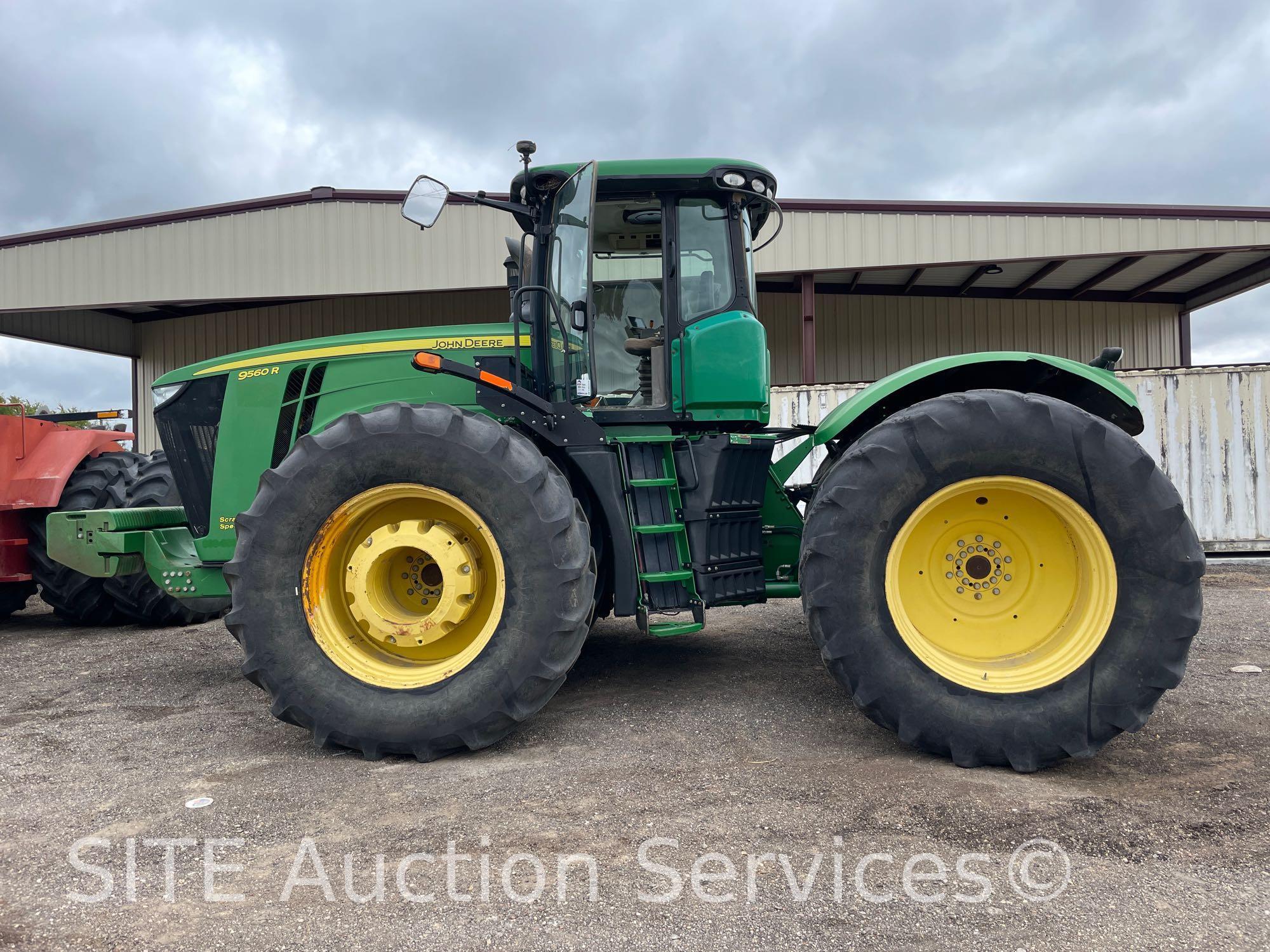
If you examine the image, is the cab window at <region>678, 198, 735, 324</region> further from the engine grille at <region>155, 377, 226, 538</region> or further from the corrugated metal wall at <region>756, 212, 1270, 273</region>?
the corrugated metal wall at <region>756, 212, 1270, 273</region>

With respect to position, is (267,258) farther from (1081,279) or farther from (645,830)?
(1081,279)

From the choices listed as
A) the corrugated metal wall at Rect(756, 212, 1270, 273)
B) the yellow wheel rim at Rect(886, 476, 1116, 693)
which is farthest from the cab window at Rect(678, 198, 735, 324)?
the corrugated metal wall at Rect(756, 212, 1270, 273)

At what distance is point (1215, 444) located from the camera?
9.21 metres

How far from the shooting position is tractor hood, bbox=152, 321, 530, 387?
3.93 m

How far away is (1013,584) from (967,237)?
10123mm

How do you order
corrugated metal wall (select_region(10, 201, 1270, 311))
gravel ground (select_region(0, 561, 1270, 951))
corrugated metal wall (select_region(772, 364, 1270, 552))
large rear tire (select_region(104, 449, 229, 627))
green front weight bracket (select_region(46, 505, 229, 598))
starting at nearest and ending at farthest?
1. gravel ground (select_region(0, 561, 1270, 951))
2. green front weight bracket (select_region(46, 505, 229, 598))
3. large rear tire (select_region(104, 449, 229, 627))
4. corrugated metal wall (select_region(772, 364, 1270, 552))
5. corrugated metal wall (select_region(10, 201, 1270, 311))

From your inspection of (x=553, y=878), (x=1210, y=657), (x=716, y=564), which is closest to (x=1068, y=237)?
(x=1210, y=657)

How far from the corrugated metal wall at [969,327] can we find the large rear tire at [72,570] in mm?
12368

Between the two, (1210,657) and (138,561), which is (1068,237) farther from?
(138,561)

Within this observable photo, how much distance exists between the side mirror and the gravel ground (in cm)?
227

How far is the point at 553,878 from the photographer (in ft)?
7.35

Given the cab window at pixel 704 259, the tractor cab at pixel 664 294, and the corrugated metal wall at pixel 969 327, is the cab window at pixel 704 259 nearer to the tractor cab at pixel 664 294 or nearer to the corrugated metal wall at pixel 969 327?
the tractor cab at pixel 664 294

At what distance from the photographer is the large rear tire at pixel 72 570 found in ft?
19.7

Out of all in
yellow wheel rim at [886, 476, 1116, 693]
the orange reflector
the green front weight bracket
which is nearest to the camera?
yellow wheel rim at [886, 476, 1116, 693]
